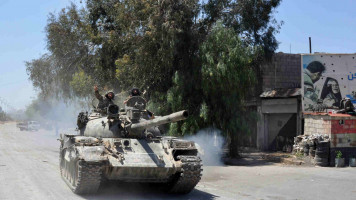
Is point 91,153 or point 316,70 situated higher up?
point 316,70

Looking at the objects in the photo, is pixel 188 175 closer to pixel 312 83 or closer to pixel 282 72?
pixel 312 83

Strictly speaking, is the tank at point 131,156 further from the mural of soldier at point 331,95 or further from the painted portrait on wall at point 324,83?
the mural of soldier at point 331,95

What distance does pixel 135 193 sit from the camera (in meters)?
10.2

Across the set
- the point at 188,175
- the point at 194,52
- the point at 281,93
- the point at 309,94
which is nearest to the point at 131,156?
the point at 188,175

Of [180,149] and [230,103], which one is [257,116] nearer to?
[230,103]

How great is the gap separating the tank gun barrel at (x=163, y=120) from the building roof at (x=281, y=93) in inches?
472

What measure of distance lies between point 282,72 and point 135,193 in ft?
51.1

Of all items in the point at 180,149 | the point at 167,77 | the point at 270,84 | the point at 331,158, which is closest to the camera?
the point at 180,149

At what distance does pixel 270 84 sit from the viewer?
23375mm

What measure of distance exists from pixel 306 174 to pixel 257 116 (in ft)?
14.8

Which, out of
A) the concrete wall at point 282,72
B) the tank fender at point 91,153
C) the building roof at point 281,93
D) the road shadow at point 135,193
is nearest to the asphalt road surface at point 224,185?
the road shadow at point 135,193

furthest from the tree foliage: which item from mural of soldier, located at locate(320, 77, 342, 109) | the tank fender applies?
the tank fender

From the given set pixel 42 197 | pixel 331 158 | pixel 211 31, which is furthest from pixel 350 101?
pixel 42 197

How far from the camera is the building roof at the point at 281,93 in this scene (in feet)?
67.4
